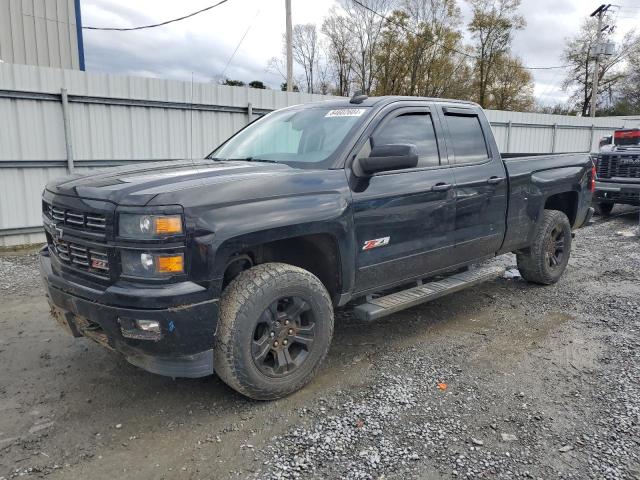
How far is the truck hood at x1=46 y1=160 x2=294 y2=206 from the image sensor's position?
2740 millimetres

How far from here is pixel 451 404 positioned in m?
3.22

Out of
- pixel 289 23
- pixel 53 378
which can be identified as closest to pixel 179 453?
pixel 53 378

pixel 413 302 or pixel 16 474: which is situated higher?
pixel 413 302

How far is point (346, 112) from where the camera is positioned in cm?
394

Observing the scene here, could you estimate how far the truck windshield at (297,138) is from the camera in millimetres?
3682

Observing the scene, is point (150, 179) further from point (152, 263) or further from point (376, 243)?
point (376, 243)

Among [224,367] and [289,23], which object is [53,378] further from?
[289,23]

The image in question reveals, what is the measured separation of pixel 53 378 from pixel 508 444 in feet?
10.0

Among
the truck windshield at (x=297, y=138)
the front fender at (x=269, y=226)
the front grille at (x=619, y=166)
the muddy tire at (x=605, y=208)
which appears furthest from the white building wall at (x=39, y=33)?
the muddy tire at (x=605, y=208)

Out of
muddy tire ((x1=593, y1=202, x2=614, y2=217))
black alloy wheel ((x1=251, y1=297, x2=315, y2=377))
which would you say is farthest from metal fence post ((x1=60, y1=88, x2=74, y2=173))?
muddy tire ((x1=593, y1=202, x2=614, y2=217))

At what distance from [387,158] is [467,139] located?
156cm

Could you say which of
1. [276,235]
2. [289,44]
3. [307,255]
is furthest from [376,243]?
[289,44]

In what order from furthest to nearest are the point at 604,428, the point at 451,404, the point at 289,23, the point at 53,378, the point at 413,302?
the point at 289,23
the point at 413,302
the point at 53,378
the point at 451,404
the point at 604,428

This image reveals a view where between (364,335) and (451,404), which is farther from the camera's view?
(364,335)
